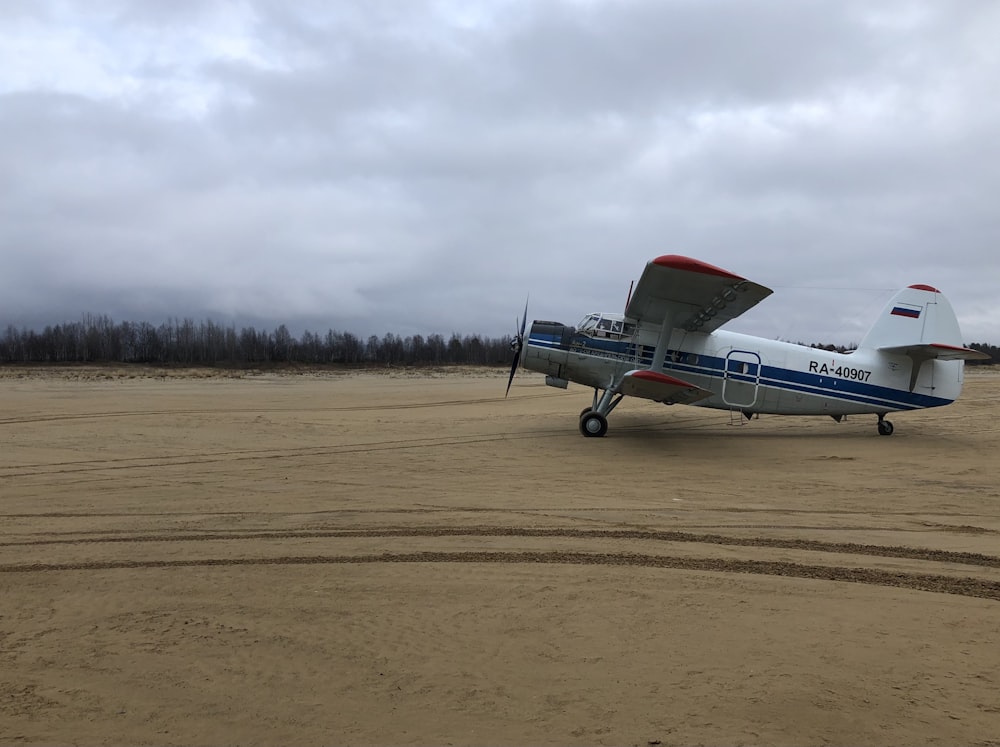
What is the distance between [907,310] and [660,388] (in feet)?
25.2

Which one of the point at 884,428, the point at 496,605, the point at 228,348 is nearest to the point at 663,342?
the point at 884,428

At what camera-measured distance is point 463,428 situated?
17.2 metres

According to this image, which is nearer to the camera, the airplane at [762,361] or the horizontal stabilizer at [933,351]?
the horizontal stabilizer at [933,351]

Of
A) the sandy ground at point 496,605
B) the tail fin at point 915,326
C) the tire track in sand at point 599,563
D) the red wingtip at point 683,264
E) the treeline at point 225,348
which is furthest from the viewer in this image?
the treeline at point 225,348

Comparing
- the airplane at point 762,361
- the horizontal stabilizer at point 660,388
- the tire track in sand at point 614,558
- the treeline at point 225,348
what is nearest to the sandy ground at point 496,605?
the tire track in sand at point 614,558

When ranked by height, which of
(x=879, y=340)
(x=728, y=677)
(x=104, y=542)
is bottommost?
(x=104, y=542)

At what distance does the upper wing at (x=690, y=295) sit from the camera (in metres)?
12.3

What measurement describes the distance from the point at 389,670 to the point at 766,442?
517 inches

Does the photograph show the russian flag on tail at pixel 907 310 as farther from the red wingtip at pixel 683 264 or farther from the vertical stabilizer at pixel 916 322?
the red wingtip at pixel 683 264

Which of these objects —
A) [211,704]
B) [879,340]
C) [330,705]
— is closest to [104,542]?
[211,704]

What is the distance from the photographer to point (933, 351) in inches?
622

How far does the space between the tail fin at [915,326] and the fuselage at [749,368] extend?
26 cm

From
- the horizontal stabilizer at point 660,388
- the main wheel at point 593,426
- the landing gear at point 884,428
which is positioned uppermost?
the horizontal stabilizer at point 660,388

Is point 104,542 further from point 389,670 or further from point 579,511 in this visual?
point 579,511
